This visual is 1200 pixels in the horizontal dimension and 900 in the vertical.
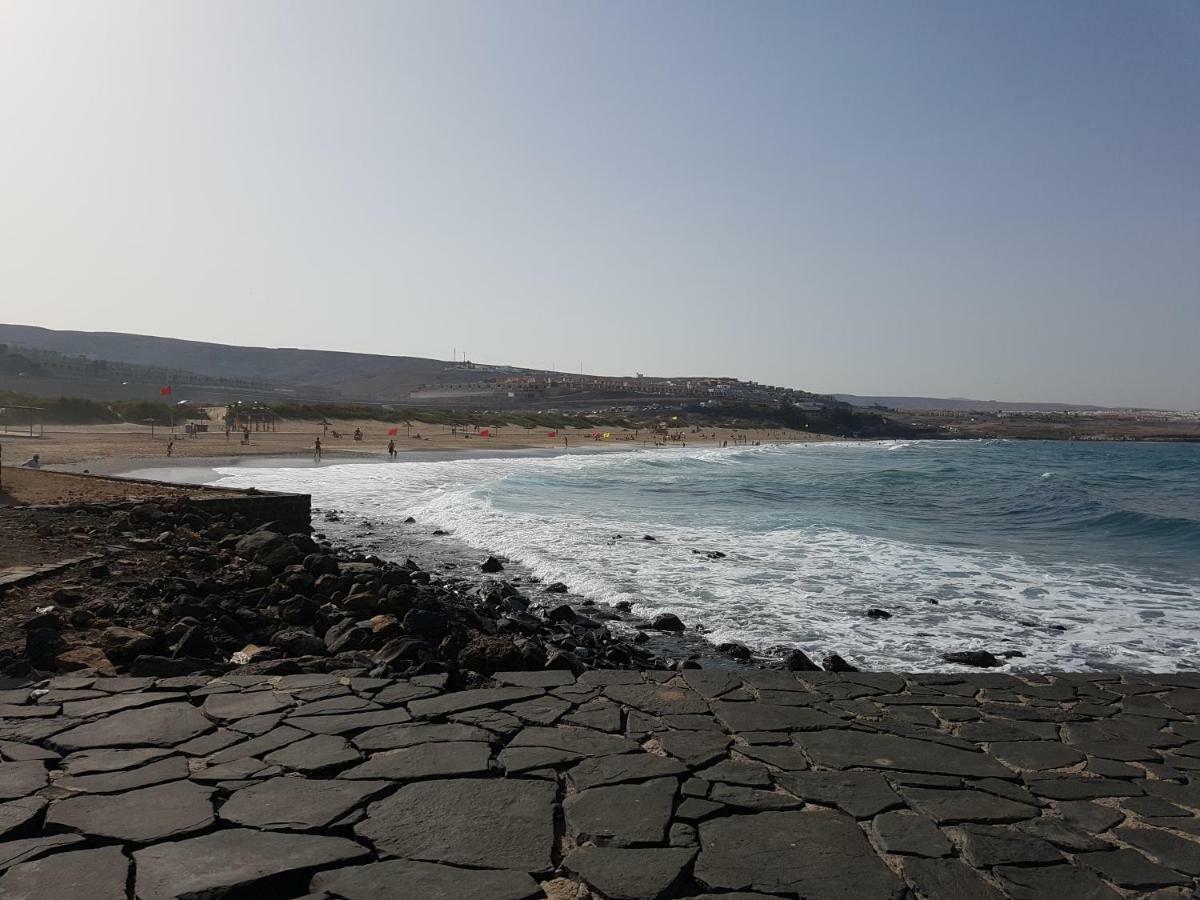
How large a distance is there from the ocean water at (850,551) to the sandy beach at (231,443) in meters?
4.85

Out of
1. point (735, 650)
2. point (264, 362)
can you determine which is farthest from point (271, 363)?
point (735, 650)

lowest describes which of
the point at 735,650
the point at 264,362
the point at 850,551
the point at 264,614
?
the point at 850,551

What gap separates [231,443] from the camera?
39875mm

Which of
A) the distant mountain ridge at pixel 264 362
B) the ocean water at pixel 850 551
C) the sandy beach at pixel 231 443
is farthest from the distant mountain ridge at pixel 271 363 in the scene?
the ocean water at pixel 850 551

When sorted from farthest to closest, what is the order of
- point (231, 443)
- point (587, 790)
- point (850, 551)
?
point (231, 443) < point (850, 551) < point (587, 790)

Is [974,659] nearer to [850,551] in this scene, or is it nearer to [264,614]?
[264,614]

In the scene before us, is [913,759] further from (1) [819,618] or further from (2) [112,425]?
(2) [112,425]

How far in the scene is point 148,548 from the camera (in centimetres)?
991

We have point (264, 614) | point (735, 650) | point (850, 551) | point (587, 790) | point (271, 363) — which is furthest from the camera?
point (271, 363)

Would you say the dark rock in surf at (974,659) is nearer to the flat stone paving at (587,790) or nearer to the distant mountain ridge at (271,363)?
the flat stone paving at (587,790)

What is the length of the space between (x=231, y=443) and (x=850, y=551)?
110 ft

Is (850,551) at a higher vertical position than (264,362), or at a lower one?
lower

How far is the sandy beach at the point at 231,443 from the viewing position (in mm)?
28359

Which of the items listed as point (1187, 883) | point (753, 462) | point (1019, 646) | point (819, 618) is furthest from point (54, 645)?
point (753, 462)
